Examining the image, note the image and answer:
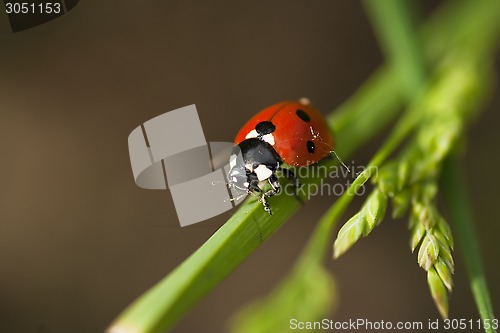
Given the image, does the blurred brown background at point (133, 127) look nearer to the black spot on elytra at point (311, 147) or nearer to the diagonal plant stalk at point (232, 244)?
the diagonal plant stalk at point (232, 244)

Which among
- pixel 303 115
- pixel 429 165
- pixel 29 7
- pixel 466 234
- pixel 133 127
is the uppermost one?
pixel 29 7

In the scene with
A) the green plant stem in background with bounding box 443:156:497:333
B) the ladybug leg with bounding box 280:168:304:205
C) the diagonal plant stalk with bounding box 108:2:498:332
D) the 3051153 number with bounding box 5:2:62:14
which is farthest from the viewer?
the 3051153 number with bounding box 5:2:62:14

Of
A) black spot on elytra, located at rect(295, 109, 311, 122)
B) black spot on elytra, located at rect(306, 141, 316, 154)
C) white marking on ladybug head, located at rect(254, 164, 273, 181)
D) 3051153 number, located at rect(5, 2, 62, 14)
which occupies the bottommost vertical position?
white marking on ladybug head, located at rect(254, 164, 273, 181)

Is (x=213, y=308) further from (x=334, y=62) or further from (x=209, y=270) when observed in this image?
(x=209, y=270)

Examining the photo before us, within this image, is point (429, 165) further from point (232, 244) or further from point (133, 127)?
point (133, 127)

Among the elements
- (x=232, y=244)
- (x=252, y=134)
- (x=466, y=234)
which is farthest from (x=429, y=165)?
(x=232, y=244)

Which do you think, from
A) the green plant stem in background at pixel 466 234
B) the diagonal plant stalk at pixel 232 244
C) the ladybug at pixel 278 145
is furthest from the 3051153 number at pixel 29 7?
the green plant stem in background at pixel 466 234

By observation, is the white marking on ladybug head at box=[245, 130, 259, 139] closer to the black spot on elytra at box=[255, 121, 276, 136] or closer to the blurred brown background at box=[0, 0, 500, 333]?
the black spot on elytra at box=[255, 121, 276, 136]

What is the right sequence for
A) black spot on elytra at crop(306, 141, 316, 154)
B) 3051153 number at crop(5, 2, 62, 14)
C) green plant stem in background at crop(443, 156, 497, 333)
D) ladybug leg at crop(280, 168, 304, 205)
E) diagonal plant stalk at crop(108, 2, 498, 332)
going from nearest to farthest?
diagonal plant stalk at crop(108, 2, 498, 332) < green plant stem in background at crop(443, 156, 497, 333) < ladybug leg at crop(280, 168, 304, 205) < black spot on elytra at crop(306, 141, 316, 154) < 3051153 number at crop(5, 2, 62, 14)

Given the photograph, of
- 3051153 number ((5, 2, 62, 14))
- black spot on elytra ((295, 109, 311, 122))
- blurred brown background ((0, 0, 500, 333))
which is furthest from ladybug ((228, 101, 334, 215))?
3051153 number ((5, 2, 62, 14))
